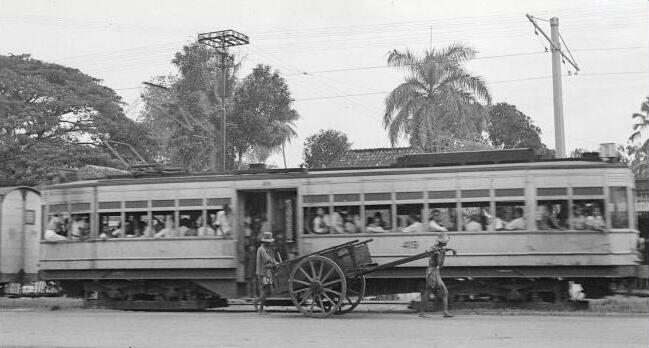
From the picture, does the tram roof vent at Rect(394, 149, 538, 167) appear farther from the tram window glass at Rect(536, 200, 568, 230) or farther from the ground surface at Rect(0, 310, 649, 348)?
the ground surface at Rect(0, 310, 649, 348)

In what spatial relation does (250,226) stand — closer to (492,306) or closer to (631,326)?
(492,306)

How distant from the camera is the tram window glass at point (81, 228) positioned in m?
16.9

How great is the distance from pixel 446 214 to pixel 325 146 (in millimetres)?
32658

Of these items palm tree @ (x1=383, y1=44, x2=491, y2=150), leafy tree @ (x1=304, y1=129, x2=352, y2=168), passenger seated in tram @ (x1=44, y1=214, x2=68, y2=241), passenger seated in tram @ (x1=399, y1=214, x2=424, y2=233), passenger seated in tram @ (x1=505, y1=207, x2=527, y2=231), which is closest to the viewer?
passenger seated in tram @ (x1=505, y1=207, x2=527, y2=231)

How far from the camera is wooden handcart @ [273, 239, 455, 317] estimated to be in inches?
541

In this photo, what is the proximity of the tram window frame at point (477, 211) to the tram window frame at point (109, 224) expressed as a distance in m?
7.21

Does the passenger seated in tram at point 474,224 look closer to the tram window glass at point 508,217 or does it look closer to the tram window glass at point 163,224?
the tram window glass at point 508,217

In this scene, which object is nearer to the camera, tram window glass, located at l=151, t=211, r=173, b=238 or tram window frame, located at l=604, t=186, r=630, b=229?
tram window frame, located at l=604, t=186, r=630, b=229

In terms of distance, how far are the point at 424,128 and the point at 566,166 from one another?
613 inches

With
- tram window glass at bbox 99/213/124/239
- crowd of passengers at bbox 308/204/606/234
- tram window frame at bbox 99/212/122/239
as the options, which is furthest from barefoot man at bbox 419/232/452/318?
tram window frame at bbox 99/212/122/239

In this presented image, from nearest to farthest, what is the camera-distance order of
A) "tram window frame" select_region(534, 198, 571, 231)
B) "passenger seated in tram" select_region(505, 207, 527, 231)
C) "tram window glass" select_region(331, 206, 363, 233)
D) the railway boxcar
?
1. "tram window frame" select_region(534, 198, 571, 231)
2. "passenger seated in tram" select_region(505, 207, 527, 231)
3. "tram window glass" select_region(331, 206, 363, 233)
4. the railway boxcar

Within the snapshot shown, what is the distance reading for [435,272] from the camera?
44.6 feet

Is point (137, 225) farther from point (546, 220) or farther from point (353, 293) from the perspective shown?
point (546, 220)

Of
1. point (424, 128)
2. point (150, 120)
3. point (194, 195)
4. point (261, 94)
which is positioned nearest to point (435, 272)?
point (194, 195)
